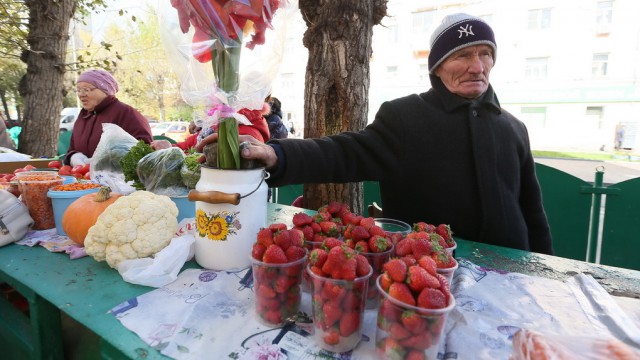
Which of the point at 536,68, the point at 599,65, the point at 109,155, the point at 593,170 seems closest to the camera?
the point at 109,155

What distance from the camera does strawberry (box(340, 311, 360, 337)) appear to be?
32.0 inches

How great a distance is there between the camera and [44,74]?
4.92 m

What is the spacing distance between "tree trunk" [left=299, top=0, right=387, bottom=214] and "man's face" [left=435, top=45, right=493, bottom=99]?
0.77 m

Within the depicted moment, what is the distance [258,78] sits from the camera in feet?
4.36

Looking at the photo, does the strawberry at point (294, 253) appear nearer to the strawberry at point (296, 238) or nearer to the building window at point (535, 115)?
the strawberry at point (296, 238)

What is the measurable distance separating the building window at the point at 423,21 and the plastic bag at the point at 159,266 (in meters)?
22.2

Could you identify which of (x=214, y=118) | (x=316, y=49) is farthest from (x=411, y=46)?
(x=214, y=118)

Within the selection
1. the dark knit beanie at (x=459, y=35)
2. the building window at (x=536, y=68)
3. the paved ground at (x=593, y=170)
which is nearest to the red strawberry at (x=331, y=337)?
the dark knit beanie at (x=459, y=35)

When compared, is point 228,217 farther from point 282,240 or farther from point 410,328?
point 410,328

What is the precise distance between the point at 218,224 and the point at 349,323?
0.60 m

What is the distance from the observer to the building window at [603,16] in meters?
17.4

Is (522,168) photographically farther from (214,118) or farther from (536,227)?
(214,118)

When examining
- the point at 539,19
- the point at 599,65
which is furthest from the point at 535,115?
the point at 539,19

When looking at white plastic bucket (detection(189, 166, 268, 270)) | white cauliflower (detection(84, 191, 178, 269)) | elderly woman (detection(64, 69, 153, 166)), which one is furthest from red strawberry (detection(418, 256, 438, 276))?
elderly woman (detection(64, 69, 153, 166))
